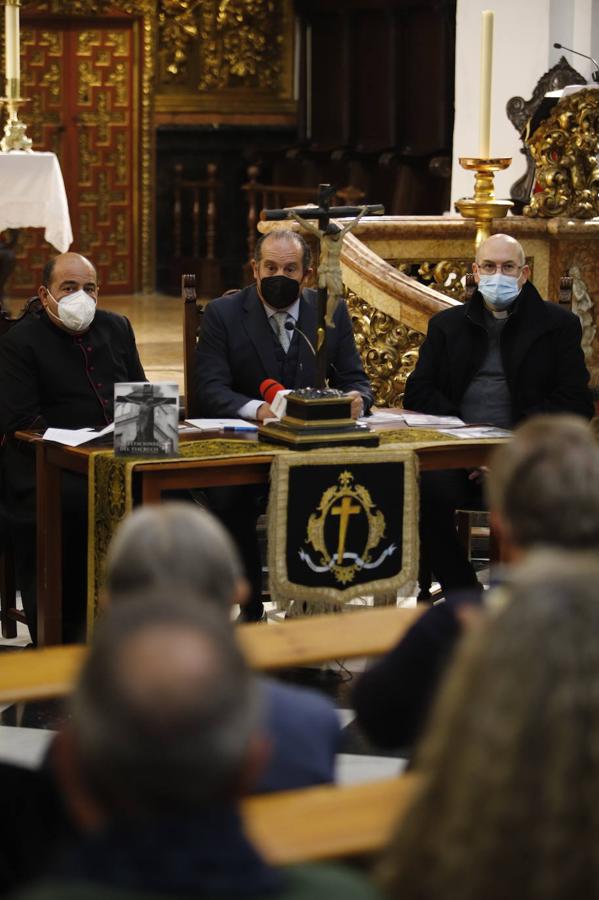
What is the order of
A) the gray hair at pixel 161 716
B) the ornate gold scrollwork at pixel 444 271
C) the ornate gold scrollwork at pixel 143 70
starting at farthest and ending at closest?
the ornate gold scrollwork at pixel 143 70 → the ornate gold scrollwork at pixel 444 271 → the gray hair at pixel 161 716

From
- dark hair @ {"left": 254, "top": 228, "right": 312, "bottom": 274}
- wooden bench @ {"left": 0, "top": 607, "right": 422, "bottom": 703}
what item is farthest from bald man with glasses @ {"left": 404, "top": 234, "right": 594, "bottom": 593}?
wooden bench @ {"left": 0, "top": 607, "right": 422, "bottom": 703}

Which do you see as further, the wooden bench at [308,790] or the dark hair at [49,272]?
the dark hair at [49,272]

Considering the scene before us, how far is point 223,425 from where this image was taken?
507cm

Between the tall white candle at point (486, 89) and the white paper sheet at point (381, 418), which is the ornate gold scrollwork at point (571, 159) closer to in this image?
the tall white candle at point (486, 89)

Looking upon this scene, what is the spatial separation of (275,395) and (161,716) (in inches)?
145

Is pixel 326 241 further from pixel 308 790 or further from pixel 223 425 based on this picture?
pixel 308 790

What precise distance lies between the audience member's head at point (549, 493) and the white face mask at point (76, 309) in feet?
10.9

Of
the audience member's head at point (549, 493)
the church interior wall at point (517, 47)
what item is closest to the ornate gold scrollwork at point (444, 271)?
the church interior wall at point (517, 47)

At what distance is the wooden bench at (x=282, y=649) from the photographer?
2762 millimetres

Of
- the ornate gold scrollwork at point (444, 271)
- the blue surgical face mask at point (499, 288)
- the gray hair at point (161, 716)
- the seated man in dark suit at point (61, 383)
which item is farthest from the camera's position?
the ornate gold scrollwork at point (444, 271)

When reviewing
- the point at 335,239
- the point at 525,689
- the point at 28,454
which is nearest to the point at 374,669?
the point at 525,689

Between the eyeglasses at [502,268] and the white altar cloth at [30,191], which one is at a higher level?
the white altar cloth at [30,191]

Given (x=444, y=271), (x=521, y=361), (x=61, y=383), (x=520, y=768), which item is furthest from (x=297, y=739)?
(x=444, y=271)

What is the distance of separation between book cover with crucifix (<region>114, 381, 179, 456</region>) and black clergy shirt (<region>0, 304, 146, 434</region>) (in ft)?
2.22
